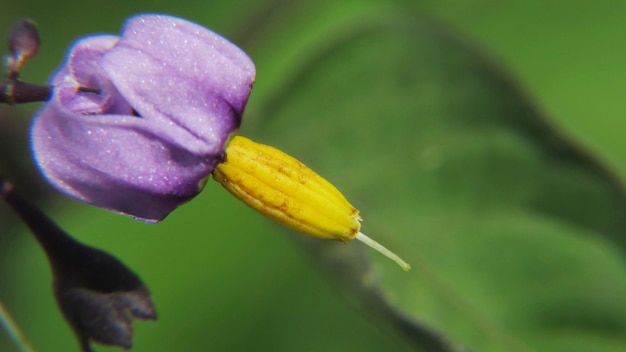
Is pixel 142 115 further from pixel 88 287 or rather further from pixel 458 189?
pixel 458 189

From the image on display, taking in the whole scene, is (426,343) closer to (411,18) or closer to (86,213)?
(411,18)

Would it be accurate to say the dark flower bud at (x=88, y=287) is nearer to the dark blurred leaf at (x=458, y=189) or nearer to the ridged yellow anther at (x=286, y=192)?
the ridged yellow anther at (x=286, y=192)

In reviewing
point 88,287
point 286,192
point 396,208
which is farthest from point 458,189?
point 88,287

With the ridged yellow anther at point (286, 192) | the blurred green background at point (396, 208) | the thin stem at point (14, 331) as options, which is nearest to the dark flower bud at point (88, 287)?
the thin stem at point (14, 331)

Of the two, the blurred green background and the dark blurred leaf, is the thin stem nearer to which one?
the blurred green background

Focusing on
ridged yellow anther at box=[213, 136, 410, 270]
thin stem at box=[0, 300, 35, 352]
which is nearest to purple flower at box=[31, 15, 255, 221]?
ridged yellow anther at box=[213, 136, 410, 270]

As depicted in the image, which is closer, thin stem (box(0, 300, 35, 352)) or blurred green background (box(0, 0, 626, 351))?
thin stem (box(0, 300, 35, 352))
